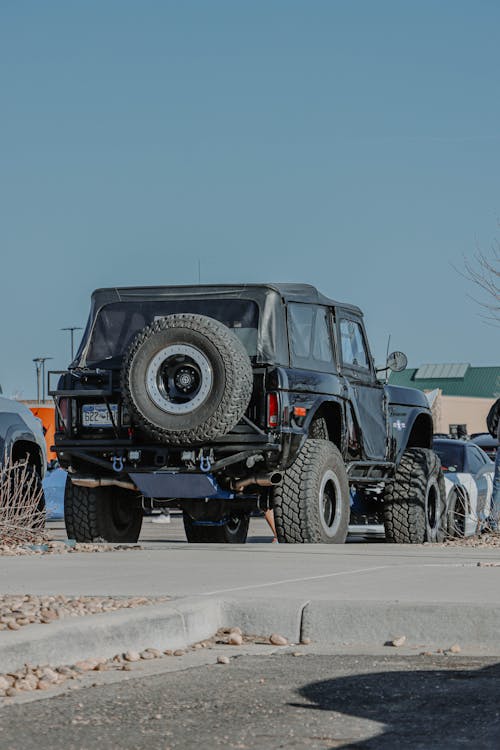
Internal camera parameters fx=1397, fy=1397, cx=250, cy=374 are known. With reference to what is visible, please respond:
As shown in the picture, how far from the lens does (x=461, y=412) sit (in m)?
95.3

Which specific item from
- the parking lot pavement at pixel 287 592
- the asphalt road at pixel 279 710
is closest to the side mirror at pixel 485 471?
the parking lot pavement at pixel 287 592

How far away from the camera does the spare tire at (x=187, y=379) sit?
456 inches

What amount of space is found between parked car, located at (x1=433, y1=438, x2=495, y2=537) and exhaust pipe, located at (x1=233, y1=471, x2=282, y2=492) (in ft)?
11.9

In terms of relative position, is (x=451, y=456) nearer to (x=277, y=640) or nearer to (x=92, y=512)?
(x=92, y=512)

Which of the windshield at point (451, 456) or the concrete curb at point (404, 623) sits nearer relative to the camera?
the concrete curb at point (404, 623)

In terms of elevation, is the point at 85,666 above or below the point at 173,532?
below

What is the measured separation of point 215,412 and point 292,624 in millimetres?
4841

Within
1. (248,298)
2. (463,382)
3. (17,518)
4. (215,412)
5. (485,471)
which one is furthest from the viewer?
(463,382)

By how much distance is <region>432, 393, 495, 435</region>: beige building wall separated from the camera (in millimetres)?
93250

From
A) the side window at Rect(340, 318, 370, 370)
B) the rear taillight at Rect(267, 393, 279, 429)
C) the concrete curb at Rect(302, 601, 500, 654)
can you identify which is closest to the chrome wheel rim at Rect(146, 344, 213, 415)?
the rear taillight at Rect(267, 393, 279, 429)

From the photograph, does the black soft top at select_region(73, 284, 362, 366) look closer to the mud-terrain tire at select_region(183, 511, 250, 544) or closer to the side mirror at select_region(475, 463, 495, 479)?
the mud-terrain tire at select_region(183, 511, 250, 544)

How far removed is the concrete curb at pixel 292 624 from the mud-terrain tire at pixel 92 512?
592 centimetres

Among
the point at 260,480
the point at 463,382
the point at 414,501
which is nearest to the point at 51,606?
the point at 260,480

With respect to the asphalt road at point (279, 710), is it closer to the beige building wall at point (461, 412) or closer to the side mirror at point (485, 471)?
the side mirror at point (485, 471)
